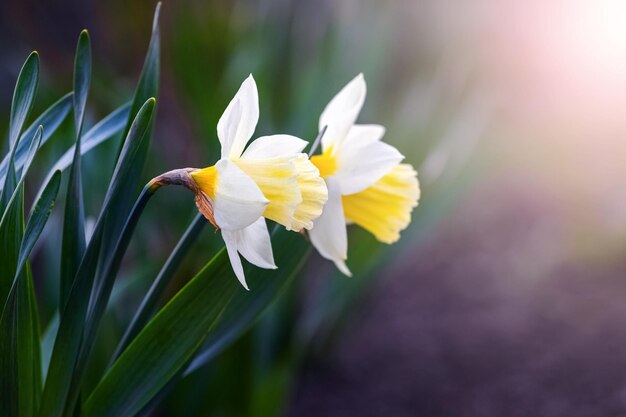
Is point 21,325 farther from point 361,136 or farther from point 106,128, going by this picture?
point 361,136

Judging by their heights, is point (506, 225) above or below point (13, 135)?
below

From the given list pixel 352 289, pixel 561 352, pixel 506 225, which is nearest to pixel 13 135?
pixel 352 289

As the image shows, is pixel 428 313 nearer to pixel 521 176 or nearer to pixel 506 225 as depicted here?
pixel 506 225

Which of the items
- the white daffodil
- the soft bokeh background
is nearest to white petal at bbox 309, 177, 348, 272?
the white daffodil

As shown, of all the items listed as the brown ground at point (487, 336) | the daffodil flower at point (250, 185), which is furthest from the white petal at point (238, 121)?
the brown ground at point (487, 336)

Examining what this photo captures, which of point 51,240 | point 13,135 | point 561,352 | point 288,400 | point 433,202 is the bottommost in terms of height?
point 288,400

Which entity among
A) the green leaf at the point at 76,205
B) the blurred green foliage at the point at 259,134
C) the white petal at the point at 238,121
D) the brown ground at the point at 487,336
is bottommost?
the brown ground at the point at 487,336

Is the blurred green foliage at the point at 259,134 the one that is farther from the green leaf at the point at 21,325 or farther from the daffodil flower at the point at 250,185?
the daffodil flower at the point at 250,185
